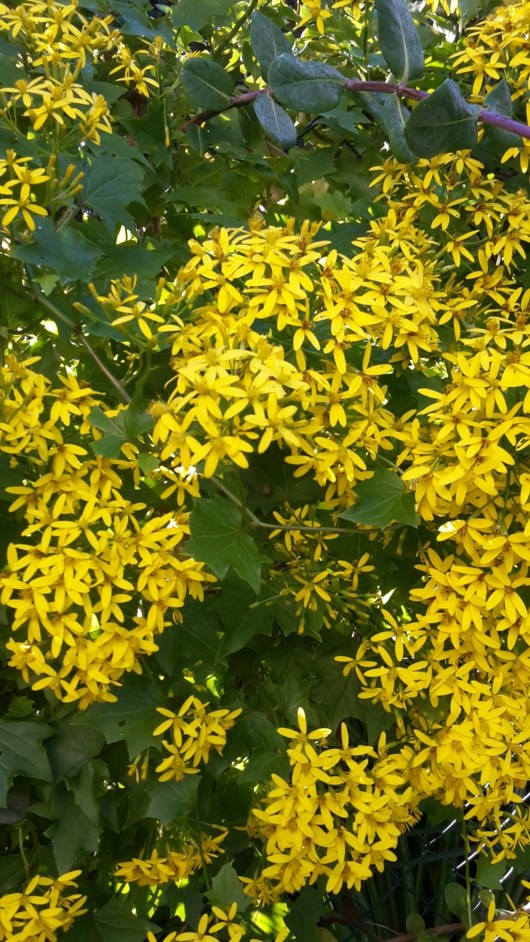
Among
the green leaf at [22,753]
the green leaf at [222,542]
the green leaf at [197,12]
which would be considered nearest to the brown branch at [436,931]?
the green leaf at [22,753]

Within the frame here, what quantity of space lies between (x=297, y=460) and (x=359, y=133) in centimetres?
74

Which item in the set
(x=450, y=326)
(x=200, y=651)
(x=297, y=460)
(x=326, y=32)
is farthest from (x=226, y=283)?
(x=326, y=32)

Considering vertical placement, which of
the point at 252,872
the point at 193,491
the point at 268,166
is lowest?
the point at 252,872

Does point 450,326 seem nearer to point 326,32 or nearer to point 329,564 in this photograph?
point 329,564

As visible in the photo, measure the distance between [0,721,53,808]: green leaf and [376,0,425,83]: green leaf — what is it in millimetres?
927

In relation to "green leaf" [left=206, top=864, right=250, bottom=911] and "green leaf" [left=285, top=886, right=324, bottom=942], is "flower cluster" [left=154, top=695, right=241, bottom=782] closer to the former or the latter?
"green leaf" [left=206, top=864, right=250, bottom=911]

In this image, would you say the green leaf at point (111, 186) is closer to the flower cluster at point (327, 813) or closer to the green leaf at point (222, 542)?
the green leaf at point (222, 542)

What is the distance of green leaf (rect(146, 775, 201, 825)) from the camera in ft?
3.47

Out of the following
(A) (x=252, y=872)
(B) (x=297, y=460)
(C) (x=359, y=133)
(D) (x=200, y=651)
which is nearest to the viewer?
(B) (x=297, y=460)

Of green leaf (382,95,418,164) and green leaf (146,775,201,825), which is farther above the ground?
green leaf (382,95,418,164)

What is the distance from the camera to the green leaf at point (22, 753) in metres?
1.09

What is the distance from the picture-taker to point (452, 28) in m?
1.51

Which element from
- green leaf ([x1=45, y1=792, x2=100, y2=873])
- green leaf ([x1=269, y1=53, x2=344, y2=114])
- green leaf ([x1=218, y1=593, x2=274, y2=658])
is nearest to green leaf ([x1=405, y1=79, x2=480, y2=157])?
green leaf ([x1=269, y1=53, x2=344, y2=114])

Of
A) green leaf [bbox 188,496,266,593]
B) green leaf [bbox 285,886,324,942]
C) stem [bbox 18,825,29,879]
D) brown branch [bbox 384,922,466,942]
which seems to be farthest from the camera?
brown branch [bbox 384,922,466,942]
